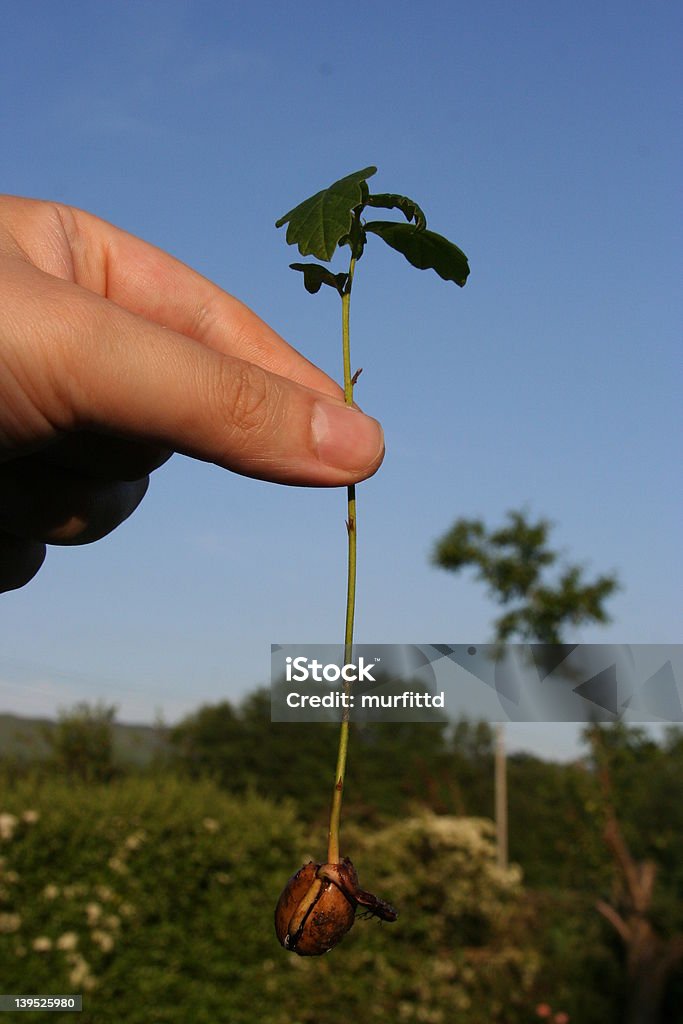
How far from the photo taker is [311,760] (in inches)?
821

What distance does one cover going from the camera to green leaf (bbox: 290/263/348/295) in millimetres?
1343

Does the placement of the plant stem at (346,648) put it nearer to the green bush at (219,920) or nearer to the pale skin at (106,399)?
the pale skin at (106,399)

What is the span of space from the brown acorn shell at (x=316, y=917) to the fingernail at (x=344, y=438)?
1.94ft

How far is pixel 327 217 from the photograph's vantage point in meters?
1.28

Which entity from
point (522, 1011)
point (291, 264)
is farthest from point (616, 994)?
point (291, 264)

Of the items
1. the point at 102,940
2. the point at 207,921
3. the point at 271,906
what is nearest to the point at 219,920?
the point at 207,921

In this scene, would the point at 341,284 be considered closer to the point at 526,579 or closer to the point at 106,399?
the point at 106,399

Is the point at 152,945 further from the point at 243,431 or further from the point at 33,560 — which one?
the point at 243,431

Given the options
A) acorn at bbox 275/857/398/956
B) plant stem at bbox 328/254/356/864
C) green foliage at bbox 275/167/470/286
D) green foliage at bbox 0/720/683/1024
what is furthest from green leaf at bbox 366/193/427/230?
green foliage at bbox 0/720/683/1024

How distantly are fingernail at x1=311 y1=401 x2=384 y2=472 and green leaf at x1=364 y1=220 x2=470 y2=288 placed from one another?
26 cm

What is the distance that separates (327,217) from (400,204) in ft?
0.41

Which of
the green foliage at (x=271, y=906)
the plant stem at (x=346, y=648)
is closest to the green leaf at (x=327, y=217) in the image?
the plant stem at (x=346, y=648)

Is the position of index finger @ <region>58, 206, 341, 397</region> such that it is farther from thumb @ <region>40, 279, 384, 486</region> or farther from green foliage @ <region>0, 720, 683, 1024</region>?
green foliage @ <region>0, 720, 683, 1024</region>

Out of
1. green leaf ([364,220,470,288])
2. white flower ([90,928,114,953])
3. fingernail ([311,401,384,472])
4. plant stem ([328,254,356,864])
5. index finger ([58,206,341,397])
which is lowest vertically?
white flower ([90,928,114,953])
